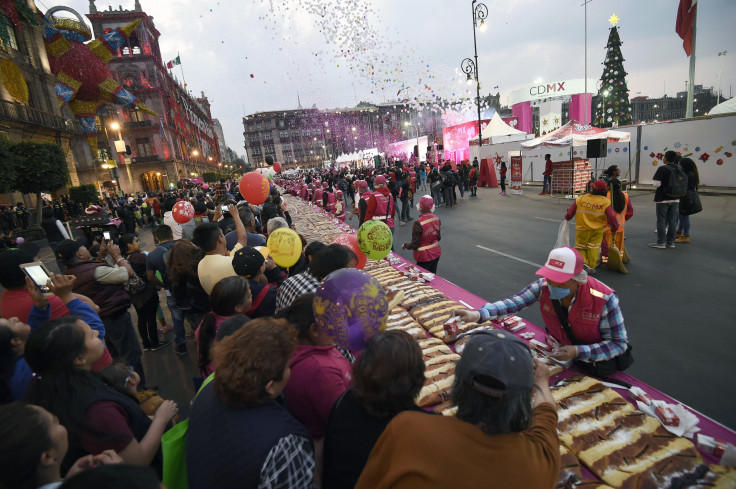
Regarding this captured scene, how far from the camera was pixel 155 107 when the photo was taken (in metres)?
43.5

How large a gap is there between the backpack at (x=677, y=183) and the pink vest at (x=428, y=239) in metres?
5.28

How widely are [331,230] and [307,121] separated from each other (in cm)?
9555

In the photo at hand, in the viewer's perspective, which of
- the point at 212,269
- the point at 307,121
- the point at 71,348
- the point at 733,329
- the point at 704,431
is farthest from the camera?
the point at 307,121

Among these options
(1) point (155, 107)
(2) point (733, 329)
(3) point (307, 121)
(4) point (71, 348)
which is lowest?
(2) point (733, 329)

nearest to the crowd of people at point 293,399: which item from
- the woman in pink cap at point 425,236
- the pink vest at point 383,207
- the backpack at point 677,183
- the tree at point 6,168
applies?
the woman in pink cap at point 425,236

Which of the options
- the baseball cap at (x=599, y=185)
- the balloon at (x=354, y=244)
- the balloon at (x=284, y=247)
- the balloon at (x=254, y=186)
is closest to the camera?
the balloon at (x=284, y=247)

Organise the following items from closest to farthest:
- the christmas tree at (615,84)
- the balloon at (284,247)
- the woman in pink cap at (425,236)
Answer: the balloon at (284,247), the woman in pink cap at (425,236), the christmas tree at (615,84)

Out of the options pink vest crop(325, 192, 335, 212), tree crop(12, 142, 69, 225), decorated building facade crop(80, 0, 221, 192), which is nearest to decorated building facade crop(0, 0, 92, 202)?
tree crop(12, 142, 69, 225)

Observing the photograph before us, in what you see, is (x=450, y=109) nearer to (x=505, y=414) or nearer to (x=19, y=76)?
(x=19, y=76)

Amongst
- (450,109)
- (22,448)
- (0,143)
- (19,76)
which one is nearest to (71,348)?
(22,448)

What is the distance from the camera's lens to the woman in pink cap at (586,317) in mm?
2336

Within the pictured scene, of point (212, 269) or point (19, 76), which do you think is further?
point (19, 76)

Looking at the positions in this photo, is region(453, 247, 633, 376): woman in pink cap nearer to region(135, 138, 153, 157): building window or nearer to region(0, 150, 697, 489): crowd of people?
region(0, 150, 697, 489): crowd of people

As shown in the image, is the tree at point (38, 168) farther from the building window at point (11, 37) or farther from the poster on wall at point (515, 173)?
the poster on wall at point (515, 173)
